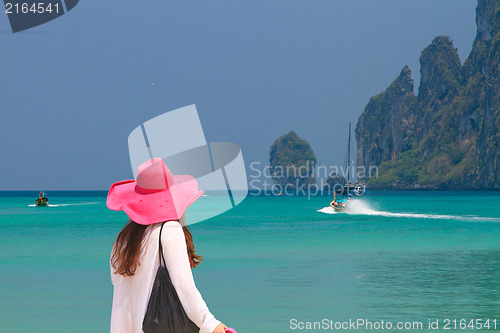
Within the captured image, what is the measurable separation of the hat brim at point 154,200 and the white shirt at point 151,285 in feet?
0.18

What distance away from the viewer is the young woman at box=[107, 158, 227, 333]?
11.1ft

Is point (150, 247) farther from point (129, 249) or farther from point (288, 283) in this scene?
point (288, 283)

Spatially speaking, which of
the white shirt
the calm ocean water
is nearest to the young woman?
the white shirt

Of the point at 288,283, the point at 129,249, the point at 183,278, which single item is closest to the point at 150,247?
the point at 129,249

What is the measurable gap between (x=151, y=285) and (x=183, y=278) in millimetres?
199

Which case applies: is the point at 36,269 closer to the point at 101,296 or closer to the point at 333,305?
the point at 101,296

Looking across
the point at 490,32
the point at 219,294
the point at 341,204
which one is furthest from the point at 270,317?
the point at 490,32

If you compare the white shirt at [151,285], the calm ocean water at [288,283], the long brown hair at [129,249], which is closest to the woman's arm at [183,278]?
the white shirt at [151,285]

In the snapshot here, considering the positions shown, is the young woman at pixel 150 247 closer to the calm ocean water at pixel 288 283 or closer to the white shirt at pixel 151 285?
the white shirt at pixel 151 285

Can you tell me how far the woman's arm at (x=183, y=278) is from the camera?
3.36 metres

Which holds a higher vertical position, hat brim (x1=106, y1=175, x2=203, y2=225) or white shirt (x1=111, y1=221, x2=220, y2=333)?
hat brim (x1=106, y1=175, x2=203, y2=225)

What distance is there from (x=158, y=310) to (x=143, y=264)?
0.81 ft

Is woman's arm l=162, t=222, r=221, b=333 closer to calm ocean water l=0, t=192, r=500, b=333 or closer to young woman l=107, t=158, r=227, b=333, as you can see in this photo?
young woman l=107, t=158, r=227, b=333

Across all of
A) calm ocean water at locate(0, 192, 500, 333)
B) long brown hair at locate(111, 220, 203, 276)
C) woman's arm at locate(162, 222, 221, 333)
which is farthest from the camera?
calm ocean water at locate(0, 192, 500, 333)
